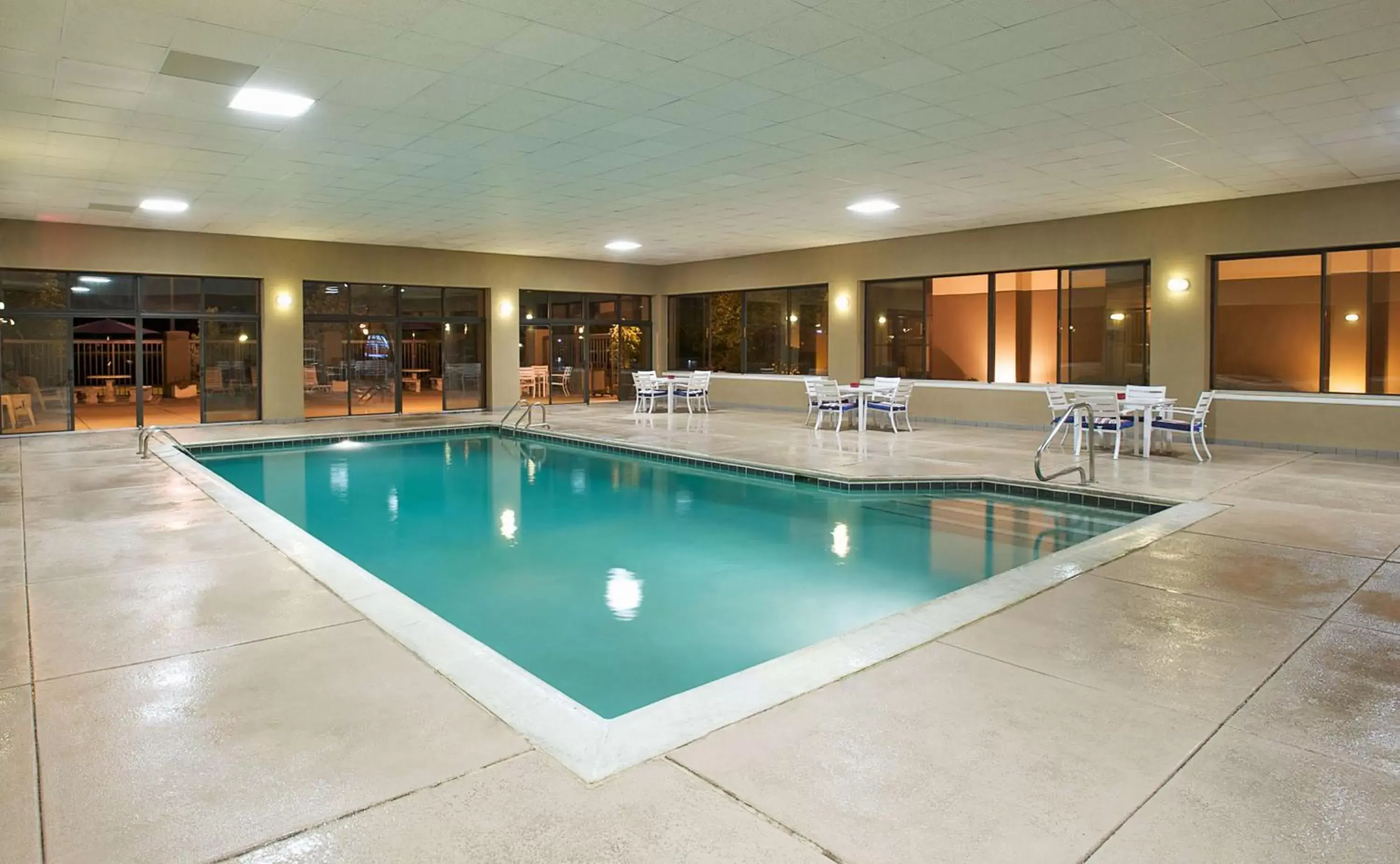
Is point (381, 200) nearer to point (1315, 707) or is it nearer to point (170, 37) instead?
point (170, 37)

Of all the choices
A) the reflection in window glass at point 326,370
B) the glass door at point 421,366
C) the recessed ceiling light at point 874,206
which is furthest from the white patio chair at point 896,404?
the reflection in window glass at point 326,370

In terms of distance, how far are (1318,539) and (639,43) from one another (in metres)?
5.21

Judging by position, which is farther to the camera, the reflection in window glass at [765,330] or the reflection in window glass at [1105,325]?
the reflection in window glass at [765,330]

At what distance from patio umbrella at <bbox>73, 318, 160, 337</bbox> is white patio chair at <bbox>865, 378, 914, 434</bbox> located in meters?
10.8

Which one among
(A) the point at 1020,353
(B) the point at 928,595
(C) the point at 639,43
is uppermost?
(C) the point at 639,43

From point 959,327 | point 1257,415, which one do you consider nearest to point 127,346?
point 959,327

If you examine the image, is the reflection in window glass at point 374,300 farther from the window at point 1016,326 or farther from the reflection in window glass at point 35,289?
the window at point 1016,326

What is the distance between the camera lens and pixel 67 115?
6590 millimetres

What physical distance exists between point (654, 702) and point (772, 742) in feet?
3.08

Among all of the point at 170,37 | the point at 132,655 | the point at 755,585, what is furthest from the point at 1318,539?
the point at 170,37

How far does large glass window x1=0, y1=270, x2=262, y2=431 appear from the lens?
1206 cm

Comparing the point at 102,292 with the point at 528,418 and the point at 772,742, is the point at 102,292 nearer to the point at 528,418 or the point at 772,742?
the point at 528,418

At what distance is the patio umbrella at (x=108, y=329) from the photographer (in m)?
13.0

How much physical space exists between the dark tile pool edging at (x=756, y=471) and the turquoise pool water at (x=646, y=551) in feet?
0.40
